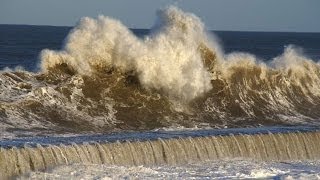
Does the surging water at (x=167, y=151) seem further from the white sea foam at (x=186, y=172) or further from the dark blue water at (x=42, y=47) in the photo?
the dark blue water at (x=42, y=47)

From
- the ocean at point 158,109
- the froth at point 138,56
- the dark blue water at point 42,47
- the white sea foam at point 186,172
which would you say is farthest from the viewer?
the dark blue water at point 42,47

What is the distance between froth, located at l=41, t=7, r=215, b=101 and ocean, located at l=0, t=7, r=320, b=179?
0.11ft

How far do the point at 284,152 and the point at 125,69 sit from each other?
7.37 meters

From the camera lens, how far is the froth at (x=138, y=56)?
957 inches

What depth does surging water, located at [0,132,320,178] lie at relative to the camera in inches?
589

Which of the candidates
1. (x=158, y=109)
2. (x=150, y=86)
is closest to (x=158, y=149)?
(x=158, y=109)

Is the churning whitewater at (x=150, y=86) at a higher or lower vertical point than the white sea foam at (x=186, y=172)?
higher

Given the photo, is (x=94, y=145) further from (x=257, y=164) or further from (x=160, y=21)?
(x=160, y=21)

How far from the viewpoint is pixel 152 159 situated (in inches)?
651

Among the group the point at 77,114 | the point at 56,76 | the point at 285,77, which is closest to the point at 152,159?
the point at 77,114

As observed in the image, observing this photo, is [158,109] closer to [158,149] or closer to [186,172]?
[158,149]

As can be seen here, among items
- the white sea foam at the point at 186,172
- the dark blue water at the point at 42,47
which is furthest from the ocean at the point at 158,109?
the dark blue water at the point at 42,47

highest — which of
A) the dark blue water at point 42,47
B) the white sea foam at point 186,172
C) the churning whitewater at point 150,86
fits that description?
the dark blue water at point 42,47

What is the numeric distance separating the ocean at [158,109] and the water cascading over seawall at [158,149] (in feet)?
0.08
